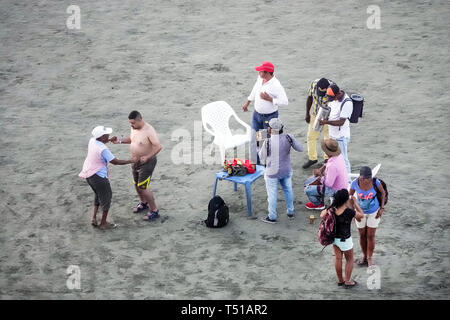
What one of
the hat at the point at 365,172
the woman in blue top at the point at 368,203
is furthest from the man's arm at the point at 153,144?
the hat at the point at 365,172

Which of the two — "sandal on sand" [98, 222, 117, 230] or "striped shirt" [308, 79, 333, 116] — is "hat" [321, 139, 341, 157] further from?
"sandal on sand" [98, 222, 117, 230]

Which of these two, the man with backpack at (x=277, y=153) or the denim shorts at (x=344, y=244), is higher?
Result: the man with backpack at (x=277, y=153)

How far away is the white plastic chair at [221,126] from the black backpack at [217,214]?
5.92ft

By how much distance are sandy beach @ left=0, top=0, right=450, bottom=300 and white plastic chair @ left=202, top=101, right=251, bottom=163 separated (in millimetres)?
482

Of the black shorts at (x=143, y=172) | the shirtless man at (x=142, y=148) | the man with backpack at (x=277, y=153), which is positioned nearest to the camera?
the man with backpack at (x=277, y=153)

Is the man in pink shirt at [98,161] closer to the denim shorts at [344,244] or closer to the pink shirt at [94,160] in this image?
the pink shirt at [94,160]

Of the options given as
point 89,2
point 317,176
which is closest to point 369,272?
point 317,176

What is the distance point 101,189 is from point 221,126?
316cm

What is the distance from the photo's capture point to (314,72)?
45.3 feet

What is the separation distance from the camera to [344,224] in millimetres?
6789

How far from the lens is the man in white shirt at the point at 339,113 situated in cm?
894

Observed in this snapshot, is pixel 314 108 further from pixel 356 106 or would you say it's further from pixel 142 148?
pixel 142 148

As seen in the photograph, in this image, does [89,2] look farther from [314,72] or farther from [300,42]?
[314,72]

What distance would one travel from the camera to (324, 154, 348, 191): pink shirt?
7.95m
